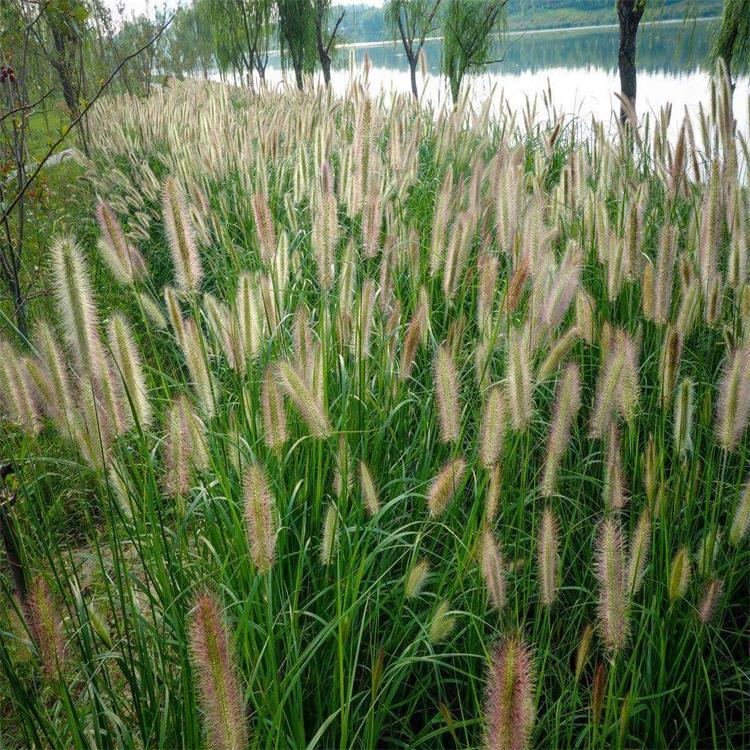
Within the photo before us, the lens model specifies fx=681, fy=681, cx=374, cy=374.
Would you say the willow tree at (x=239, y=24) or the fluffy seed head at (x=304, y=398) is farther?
the willow tree at (x=239, y=24)

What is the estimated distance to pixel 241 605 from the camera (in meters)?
1.39

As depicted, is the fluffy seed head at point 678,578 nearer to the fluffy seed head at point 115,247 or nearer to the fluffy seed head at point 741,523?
the fluffy seed head at point 741,523


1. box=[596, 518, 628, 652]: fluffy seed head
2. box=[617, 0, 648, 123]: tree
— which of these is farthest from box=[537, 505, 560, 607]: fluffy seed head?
box=[617, 0, 648, 123]: tree

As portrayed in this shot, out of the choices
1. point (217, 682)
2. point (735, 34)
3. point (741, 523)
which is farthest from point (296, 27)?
point (217, 682)

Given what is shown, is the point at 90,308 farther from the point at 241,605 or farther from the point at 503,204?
the point at 503,204

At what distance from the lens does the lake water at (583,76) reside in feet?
15.3

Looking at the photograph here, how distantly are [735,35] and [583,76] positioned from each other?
1975cm

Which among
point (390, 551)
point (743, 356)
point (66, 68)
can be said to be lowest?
point (390, 551)

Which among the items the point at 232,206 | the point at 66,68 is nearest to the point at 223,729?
the point at 232,206

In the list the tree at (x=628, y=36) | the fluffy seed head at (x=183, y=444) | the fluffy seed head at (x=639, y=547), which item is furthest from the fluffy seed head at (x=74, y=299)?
the tree at (x=628, y=36)

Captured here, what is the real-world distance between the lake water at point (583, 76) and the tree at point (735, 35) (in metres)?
0.24

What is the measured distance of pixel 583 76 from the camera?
75.2 feet

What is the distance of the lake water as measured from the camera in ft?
15.3

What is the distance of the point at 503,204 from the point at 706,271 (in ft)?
2.02
